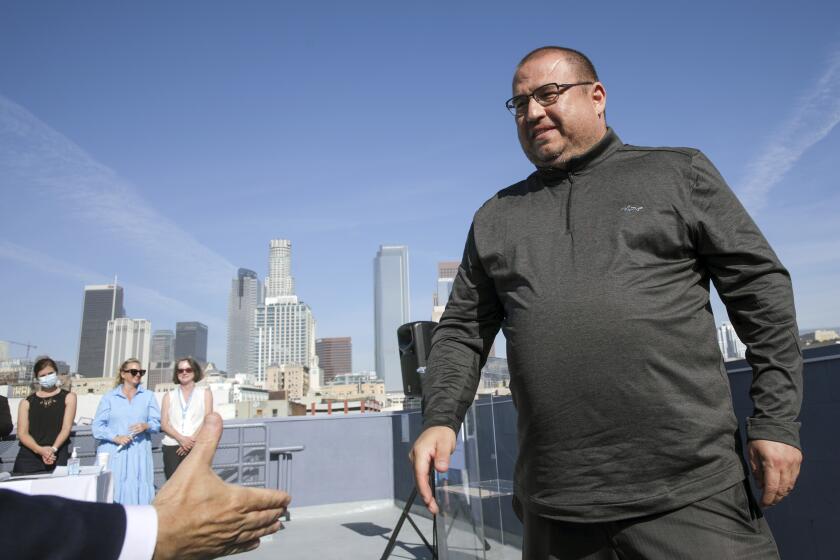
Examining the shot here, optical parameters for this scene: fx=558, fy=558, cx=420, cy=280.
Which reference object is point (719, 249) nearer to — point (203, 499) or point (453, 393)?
point (453, 393)

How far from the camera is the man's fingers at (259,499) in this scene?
0.88 metres

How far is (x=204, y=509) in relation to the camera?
0.84 metres

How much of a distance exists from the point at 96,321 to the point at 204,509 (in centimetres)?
20932

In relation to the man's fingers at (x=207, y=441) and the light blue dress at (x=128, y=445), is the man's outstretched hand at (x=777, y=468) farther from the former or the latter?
the light blue dress at (x=128, y=445)

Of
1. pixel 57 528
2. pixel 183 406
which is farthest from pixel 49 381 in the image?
pixel 57 528

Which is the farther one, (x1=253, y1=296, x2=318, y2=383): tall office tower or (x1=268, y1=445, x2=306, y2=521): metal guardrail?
(x1=253, y1=296, x2=318, y2=383): tall office tower

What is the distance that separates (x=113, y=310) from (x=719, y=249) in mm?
209043

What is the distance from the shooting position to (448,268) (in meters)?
187

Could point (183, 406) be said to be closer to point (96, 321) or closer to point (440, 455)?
point (440, 455)

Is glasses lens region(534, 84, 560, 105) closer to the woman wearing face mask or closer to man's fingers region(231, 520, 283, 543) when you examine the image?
man's fingers region(231, 520, 283, 543)

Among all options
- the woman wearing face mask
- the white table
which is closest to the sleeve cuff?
the white table

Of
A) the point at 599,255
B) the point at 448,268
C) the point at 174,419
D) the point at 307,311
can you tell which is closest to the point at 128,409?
the point at 174,419

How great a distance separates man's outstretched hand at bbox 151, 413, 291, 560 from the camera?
0.81 meters

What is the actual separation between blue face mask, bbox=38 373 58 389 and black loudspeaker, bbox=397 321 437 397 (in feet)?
9.21
